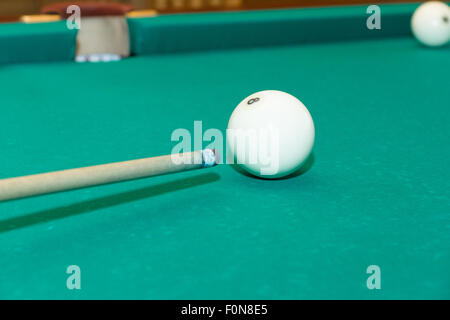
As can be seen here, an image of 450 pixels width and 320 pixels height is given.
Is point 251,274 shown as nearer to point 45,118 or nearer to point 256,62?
point 45,118

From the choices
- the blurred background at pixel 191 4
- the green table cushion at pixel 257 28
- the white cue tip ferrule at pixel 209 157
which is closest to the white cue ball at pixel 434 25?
the green table cushion at pixel 257 28

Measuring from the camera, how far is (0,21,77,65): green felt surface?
11.1 feet

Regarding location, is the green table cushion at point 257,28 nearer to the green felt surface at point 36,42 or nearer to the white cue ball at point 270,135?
the green felt surface at point 36,42

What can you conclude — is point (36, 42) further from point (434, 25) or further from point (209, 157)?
point (434, 25)

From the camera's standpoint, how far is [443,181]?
1757mm

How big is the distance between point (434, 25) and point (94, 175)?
11.1 feet

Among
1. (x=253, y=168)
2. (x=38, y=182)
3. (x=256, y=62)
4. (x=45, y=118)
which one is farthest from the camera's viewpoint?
(x=256, y=62)

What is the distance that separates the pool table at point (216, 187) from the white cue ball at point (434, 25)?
378 mm

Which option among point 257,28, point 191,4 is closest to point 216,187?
point 257,28

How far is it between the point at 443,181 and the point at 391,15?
3.06 m

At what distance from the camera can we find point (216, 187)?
1.71 meters

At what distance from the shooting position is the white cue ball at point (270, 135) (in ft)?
5.32
